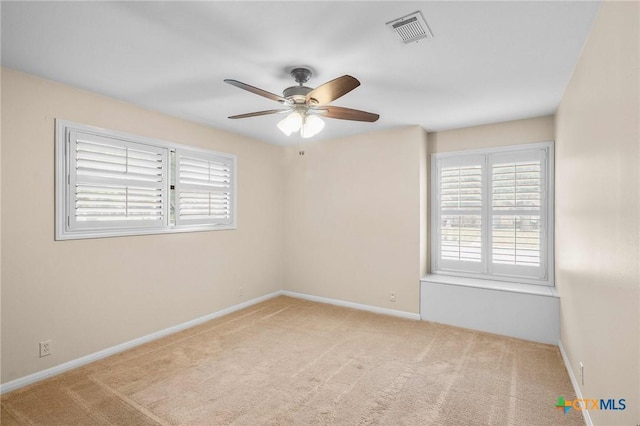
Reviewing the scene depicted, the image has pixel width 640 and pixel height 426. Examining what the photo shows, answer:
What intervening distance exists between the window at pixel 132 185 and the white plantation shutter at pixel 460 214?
299cm

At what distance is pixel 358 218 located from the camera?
15.3ft

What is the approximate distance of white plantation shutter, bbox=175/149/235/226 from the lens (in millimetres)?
3842

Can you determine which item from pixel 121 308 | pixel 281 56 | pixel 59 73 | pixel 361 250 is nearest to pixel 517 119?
pixel 361 250

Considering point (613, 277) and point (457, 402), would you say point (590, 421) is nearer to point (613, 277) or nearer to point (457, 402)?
point (457, 402)

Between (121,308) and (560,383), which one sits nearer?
(560,383)

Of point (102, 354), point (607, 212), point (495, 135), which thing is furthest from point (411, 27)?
point (102, 354)

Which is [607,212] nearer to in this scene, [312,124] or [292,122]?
[312,124]

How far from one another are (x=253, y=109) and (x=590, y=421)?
3.74 m

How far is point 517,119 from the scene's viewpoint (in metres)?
3.86

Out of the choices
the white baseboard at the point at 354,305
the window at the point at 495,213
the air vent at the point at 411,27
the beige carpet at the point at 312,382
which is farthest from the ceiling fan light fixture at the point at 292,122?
the white baseboard at the point at 354,305

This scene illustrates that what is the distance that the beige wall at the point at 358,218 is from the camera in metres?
4.23

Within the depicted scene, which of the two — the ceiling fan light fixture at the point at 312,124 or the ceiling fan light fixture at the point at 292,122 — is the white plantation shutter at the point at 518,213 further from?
the ceiling fan light fixture at the point at 292,122

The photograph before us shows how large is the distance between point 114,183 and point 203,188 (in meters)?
1.08

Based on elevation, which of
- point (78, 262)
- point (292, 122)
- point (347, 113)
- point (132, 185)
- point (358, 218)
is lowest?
point (78, 262)
